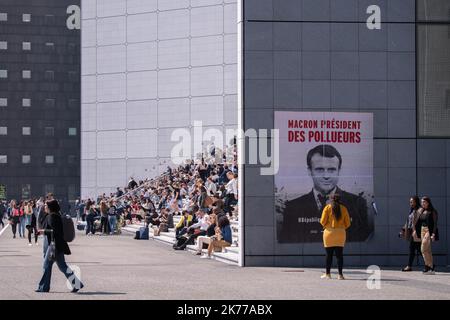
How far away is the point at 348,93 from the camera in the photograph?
2445 centimetres

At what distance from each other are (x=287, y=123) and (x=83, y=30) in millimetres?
53208

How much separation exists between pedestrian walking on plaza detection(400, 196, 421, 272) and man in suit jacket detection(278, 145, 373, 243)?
4.76ft

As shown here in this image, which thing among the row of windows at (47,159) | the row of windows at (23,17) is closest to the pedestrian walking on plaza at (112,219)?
the row of windows at (47,159)

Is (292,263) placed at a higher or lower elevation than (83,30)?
lower

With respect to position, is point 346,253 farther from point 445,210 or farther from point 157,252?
point 157,252

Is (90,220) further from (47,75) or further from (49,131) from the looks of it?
(47,75)

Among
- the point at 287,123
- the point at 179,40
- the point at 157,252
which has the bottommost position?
the point at 157,252

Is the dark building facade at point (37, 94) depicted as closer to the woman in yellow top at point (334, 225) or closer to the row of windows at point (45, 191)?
the row of windows at point (45, 191)

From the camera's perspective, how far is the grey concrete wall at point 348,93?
24.1 meters

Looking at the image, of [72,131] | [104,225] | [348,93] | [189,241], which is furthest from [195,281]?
[72,131]

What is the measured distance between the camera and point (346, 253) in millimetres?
24281

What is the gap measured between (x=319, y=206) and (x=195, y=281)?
5291mm

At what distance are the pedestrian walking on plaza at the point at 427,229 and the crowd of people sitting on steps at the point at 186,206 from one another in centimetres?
691

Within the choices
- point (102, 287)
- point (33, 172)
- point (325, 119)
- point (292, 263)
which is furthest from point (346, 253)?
point (33, 172)
